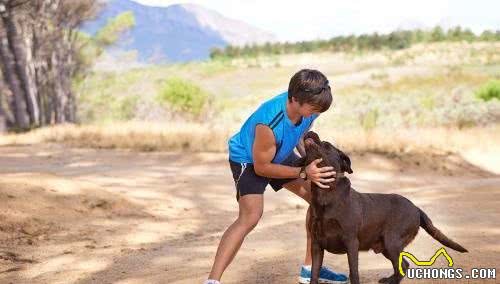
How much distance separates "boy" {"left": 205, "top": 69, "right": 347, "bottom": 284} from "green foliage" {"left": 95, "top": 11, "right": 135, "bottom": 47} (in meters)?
31.1

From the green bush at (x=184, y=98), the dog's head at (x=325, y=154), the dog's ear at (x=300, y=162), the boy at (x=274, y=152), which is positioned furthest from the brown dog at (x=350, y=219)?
the green bush at (x=184, y=98)

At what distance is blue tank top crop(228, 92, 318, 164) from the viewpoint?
441 centimetres

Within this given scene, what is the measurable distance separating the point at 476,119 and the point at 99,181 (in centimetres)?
1677

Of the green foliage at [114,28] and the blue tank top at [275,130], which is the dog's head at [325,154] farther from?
the green foliage at [114,28]

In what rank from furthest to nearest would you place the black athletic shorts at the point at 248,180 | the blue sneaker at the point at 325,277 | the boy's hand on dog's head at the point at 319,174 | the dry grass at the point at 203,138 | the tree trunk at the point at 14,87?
the tree trunk at the point at 14,87, the dry grass at the point at 203,138, the blue sneaker at the point at 325,277, the black athletic shorts at the point at 248,180, the boy's hand on dog's head at the point at 319,174

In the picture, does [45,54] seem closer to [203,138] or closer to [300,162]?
[203,138]

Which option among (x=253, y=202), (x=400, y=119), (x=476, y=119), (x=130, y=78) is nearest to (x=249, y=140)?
(x=253, y=202)

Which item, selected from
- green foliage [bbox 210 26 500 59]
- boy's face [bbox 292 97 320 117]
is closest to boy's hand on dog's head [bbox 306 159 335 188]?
boy's face [bbox 292 97 320 117]

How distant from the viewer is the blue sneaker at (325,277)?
4762 millimetres

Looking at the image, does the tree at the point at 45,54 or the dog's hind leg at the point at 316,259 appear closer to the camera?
the dog's hind leg at the point at 316,259

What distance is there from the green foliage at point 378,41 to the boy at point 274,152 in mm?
73140

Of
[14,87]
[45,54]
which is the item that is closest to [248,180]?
[14,87]

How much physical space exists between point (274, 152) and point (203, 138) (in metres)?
14.4

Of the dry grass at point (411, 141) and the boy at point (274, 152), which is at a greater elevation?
the boy at point (274, 152)
